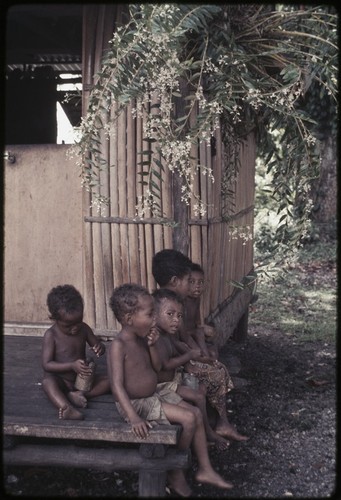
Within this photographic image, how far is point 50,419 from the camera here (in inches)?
138

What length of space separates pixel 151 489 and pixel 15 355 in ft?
6.29

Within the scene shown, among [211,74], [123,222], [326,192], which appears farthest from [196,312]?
[326,192]

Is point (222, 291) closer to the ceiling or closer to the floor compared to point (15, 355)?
closer to the ceiling

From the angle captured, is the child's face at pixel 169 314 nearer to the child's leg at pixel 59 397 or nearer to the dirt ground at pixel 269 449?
the child's leg at pixel 59 397

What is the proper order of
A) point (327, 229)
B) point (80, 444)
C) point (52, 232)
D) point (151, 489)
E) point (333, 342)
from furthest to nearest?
point (327, 229) → point (333, 342) → point (52, 232) → point (80, 444) → point (151, 489)

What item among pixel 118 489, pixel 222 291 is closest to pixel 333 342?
pixel 222 291

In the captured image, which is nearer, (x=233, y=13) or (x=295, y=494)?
(x=295, y=494)

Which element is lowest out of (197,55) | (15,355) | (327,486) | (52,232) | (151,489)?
(327,486)

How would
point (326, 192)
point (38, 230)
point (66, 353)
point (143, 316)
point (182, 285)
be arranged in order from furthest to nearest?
1. point (326, 192)
2. point (38, 230)
3. point (182, 285)
4. point (66, 353)
5. point (143, 316)

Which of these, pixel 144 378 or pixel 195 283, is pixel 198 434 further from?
pixel 195 283

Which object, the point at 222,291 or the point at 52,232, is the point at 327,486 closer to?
the point at 222,291

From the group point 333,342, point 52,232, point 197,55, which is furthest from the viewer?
point 333,342

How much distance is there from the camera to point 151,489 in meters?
3.38

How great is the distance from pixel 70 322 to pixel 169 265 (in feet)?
2.91
